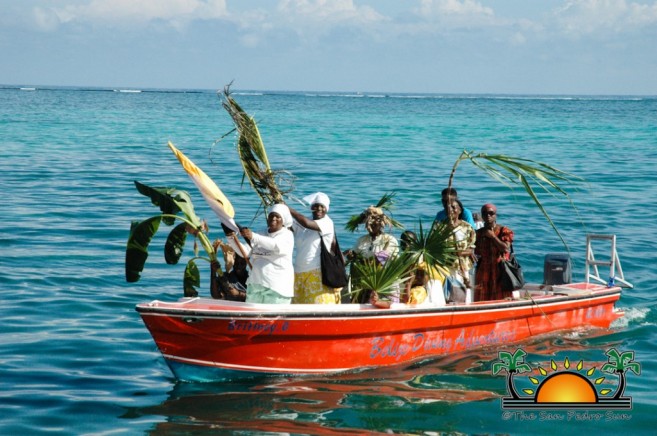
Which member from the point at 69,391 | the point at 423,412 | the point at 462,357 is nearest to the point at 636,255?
the point at 462,357

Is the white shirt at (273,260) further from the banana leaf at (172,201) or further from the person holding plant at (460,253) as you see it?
the person holding plant at (460,253)

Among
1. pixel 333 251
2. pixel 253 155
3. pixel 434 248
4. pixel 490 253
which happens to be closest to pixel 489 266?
pixel 490 253

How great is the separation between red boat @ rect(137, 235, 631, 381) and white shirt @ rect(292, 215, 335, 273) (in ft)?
1.72

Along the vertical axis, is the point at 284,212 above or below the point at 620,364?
above

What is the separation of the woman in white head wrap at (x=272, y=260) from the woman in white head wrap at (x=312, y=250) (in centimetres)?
27

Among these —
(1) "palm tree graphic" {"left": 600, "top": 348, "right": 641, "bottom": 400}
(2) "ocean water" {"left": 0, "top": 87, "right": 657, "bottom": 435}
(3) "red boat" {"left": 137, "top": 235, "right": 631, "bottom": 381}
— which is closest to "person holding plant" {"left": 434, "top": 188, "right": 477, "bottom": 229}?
(3) "red boat" {"left": 137, "top": 235, "right": 631, "bottom": 381}

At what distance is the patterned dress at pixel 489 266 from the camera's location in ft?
37.5

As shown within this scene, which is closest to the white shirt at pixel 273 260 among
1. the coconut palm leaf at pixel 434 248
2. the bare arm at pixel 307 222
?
the bare arm at pixel 307 222

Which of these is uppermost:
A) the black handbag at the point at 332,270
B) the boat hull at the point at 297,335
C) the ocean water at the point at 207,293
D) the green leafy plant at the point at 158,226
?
the green leafy plant at the point at 158,226

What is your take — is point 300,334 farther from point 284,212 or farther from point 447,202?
point 447,202

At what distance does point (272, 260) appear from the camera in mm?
10023

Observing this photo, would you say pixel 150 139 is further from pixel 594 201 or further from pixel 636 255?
pixel 636 255

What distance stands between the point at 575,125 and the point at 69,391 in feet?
205

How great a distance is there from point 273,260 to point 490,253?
9.27 feet
